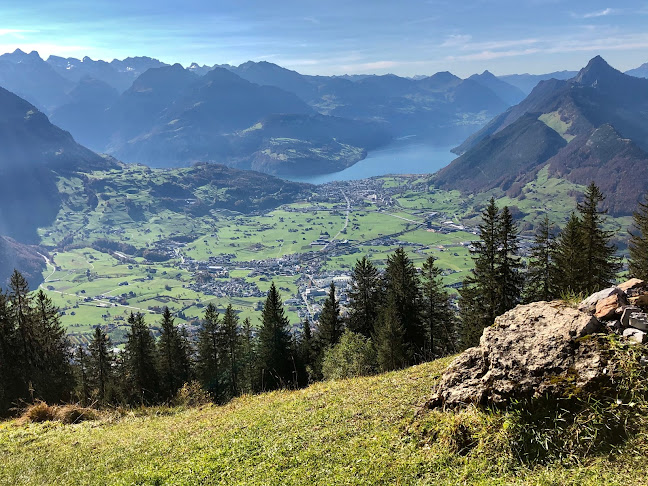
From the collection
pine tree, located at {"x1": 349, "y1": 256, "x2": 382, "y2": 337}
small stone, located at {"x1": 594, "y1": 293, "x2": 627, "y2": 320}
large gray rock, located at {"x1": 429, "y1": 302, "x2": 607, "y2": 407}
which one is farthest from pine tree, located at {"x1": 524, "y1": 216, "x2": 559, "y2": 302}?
large gray rock, located at {"x1": 429, "y1": 302, "x2": 607, "y2": 407}

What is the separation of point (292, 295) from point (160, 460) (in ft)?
440

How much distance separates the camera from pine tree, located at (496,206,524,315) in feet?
115

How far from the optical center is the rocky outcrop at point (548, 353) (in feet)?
30.4

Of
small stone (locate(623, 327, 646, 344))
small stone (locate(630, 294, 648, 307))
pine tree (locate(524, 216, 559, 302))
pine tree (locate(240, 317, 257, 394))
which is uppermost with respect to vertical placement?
small stone (locate(630, 294, 648, 307))

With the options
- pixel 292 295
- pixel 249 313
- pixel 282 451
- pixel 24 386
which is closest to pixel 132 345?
pixel 24 386

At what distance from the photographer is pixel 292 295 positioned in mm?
145625

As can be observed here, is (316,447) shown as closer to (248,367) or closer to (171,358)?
(248,367)

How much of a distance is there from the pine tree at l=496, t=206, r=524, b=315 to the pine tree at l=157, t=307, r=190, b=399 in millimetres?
35699

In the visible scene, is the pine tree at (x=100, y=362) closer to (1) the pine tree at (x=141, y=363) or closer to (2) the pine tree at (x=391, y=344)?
(1) the pine tree at (x=141, y=363)

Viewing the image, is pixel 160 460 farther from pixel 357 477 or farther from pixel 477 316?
pixel 477 316

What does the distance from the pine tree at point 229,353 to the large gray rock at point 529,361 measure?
38.6m

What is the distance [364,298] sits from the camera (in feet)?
156

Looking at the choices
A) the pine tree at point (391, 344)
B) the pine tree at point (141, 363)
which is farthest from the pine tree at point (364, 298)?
the pine tree at point (141, 363)

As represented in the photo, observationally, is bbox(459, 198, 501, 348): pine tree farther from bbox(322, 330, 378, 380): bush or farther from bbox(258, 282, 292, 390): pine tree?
bbox(258, 282, 292, 390): pine tree
